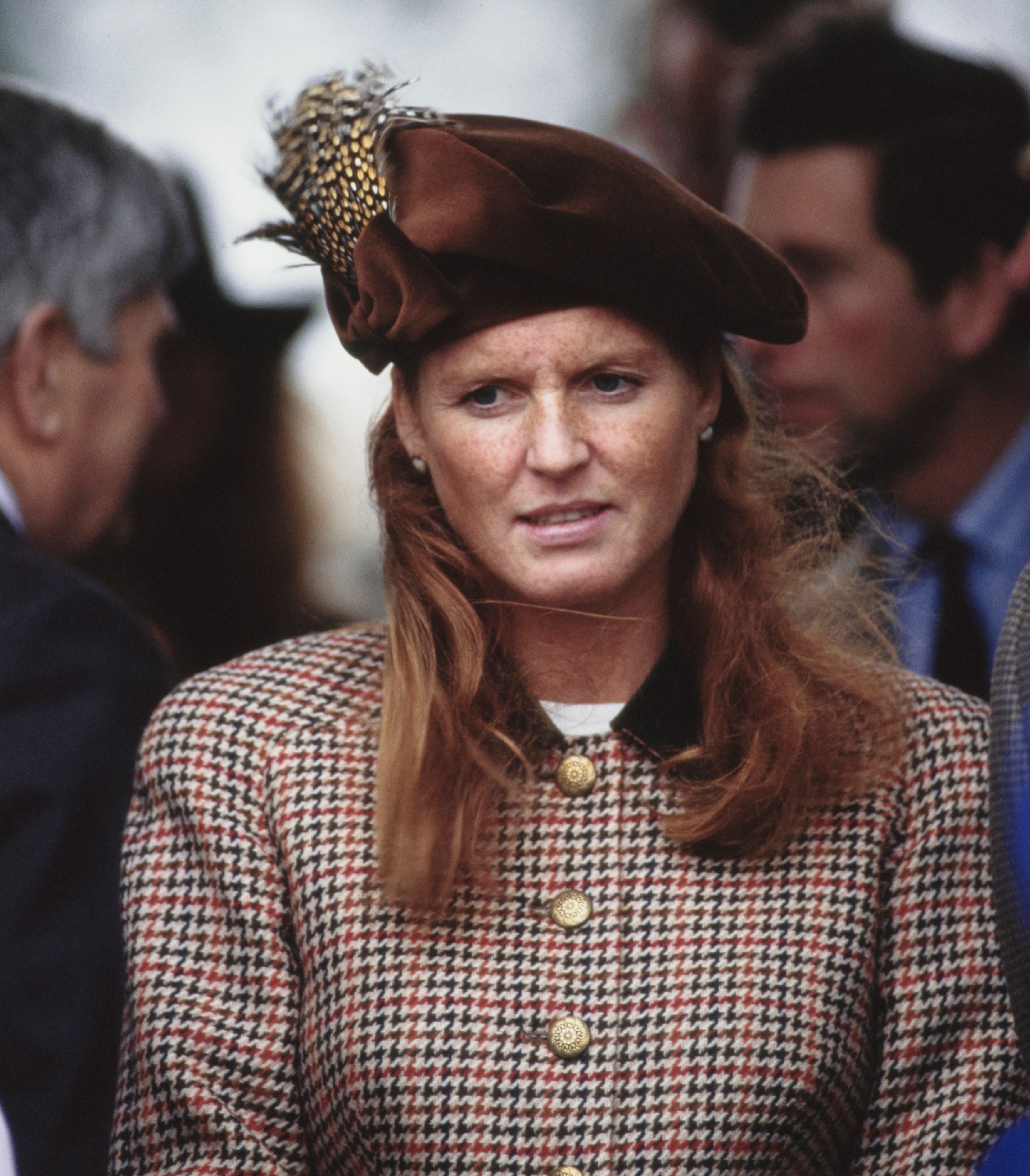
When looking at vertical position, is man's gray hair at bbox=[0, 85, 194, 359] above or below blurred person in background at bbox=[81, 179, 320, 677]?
above

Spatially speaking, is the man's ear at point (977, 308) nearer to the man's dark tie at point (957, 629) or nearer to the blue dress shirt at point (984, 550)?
the blue dress shirt at point (984, 550)

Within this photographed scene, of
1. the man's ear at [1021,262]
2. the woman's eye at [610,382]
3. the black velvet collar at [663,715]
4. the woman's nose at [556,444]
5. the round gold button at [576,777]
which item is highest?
the woman's eye at [610,382]

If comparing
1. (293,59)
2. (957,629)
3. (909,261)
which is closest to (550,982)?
(957,629)

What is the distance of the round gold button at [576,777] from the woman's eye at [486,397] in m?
0.45

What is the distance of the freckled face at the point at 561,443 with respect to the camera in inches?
65.6

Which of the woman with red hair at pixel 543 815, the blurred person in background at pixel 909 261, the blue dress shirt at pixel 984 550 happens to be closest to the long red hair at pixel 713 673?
the woman with red hair at pixel 543 815

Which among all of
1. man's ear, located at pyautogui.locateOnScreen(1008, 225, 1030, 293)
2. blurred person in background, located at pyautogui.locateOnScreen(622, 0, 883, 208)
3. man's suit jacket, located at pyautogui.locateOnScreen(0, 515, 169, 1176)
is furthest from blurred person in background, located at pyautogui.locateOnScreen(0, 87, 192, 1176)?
man's ear, located at pyautogui.locateOnScreen(1008, 225, 1030, 293)

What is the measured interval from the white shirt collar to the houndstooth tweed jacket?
2.28 feet

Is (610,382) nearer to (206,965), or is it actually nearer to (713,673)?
(713,673)

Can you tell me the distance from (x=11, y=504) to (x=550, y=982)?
127 cm

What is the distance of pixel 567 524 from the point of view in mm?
1703

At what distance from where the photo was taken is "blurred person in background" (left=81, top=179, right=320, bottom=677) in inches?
130

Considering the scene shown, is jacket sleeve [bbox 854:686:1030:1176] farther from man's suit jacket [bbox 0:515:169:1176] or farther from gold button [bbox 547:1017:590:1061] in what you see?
man's suit jacket [bbox 0:515:169:1176]

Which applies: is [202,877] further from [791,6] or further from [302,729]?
[791,6]
